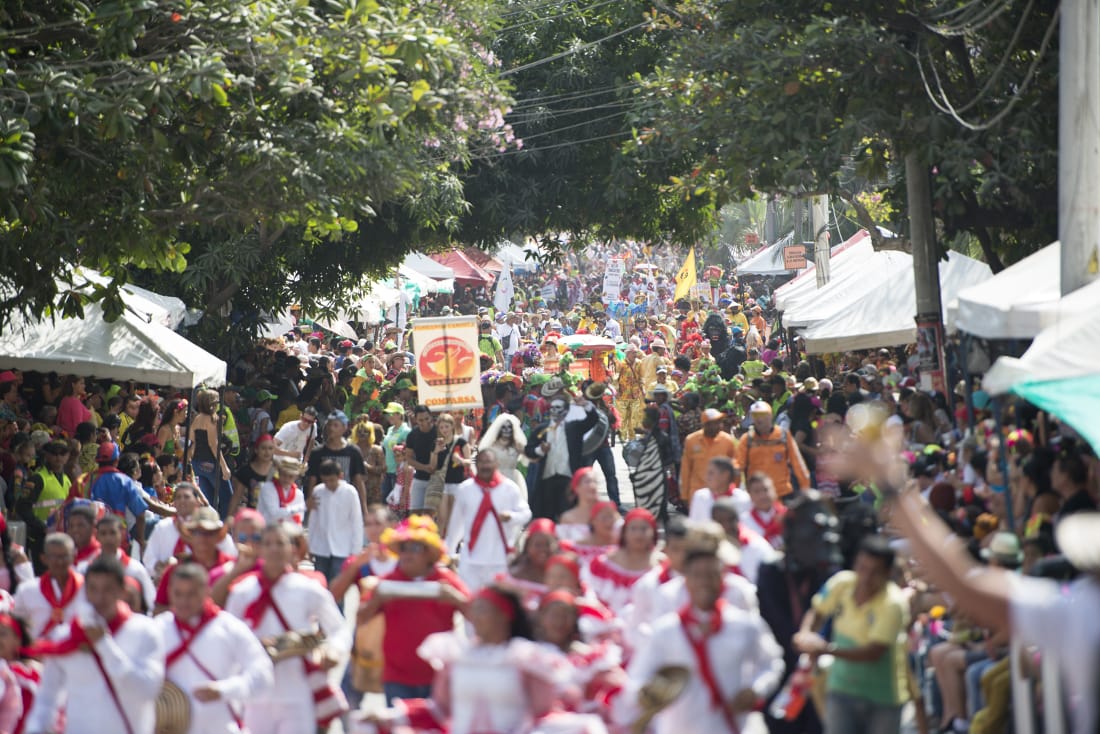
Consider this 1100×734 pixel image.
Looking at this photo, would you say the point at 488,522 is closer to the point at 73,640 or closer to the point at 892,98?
the point at 73,640

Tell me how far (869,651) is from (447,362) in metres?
11.3

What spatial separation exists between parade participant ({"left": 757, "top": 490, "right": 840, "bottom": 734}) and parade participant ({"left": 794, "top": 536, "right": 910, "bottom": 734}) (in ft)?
2.69

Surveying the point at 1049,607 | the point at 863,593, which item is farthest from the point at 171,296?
the point at 1049,607

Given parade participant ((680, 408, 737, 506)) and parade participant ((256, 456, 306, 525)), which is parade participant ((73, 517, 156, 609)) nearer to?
parade participant ((256, 456, 306, 525))

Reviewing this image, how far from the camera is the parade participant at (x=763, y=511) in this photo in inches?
452

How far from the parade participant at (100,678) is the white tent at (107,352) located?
10174 mm

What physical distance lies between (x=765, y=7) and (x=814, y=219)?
12954 mm

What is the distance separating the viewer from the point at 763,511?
1164 centimetres

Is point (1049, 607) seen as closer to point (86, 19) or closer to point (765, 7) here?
point (86, 19)

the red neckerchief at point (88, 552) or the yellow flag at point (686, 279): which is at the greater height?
the yellow flag at point (686, 279)

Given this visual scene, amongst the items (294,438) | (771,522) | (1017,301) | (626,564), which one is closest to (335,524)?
(771,522)

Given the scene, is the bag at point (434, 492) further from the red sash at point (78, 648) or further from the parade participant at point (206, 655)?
the red sash at point (78, 648)

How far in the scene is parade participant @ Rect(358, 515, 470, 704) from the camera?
905 centimetres

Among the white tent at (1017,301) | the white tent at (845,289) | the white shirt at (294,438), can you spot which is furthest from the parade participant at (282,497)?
the white tent at (845,289)
